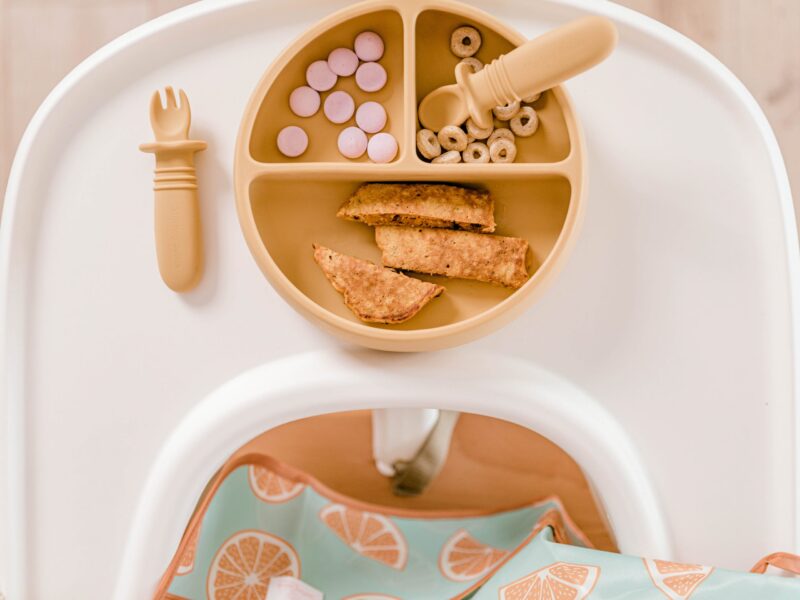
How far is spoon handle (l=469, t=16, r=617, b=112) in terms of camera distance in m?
0.61

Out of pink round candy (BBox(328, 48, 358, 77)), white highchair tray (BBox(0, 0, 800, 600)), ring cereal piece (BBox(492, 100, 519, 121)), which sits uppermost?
pink round candy (BBox(328, 48, 358, 77))

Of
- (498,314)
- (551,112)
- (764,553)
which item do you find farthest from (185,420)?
A: (764,553)

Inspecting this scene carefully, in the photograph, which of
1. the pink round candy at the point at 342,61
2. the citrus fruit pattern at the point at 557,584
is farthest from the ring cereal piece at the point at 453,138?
the citrus fruit pattern at the point at 557,584

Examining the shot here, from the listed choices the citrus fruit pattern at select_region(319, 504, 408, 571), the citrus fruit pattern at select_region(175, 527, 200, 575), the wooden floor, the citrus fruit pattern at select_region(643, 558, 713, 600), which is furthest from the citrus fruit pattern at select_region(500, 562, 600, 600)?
the wooden floor

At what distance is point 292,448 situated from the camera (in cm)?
95

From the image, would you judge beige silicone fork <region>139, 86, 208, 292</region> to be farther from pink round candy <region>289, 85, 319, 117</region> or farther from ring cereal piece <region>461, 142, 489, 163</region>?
ring cereal piece <region>461, 142, 489, 163</region>

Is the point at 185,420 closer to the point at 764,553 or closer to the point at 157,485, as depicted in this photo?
the point at 157,485

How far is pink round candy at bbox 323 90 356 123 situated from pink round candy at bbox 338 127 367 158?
0.02 m

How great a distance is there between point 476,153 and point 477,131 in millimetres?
20

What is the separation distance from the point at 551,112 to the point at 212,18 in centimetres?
34

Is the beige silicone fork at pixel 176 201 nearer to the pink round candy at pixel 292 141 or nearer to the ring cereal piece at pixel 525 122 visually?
the pink round candy at pixel 292 141

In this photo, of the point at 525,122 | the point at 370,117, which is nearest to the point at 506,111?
the point at 525,122

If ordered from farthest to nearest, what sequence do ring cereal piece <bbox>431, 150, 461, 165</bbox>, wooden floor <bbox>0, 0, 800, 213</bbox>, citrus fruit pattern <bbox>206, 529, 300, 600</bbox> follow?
wooden floor <bbox>0, 0, 800, 213</bbox> < citrus fruit pattern <bbox>206, 529, 300, 600</bbox> < ring cereal piece <bbox>431, 150, 461, 165</bbox>

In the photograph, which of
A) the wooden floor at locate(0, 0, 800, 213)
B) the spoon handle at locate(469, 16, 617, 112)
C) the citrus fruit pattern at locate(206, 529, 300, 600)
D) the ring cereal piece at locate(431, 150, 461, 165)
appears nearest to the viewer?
the spoon handle at locate(469, 16, 617, 112)
